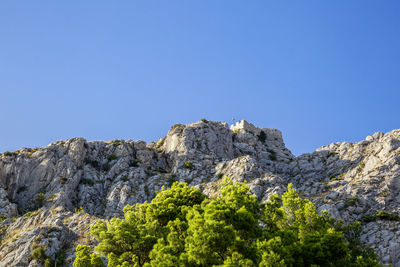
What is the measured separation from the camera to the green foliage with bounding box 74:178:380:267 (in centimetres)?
2631

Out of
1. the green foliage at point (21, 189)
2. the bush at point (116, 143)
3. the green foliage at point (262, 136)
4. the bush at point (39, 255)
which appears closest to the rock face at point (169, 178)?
the green foliage at point (21, 189)

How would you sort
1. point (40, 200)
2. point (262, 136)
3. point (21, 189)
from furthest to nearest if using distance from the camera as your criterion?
point (262, 136)
point (21, 189)
point (40, 200)

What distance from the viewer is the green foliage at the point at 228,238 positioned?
2631 cm

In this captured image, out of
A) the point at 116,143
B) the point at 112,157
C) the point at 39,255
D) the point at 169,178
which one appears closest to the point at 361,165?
the point at 169,178

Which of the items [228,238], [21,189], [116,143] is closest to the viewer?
[228,238]

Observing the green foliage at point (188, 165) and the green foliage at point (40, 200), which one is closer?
the green foliage at point (40, 200)

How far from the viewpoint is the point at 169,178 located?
82562mm

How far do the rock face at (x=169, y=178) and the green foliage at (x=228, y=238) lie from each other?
16.8 m

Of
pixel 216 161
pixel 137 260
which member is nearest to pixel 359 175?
pixel 216 161

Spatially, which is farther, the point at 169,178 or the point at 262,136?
the point at 262,136

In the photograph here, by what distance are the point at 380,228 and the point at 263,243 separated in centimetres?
3208

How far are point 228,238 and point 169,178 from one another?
56.7 metres

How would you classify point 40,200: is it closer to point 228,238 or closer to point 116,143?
point 116,143

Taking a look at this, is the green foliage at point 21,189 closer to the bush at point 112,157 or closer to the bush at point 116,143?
the bush at point 112,157
